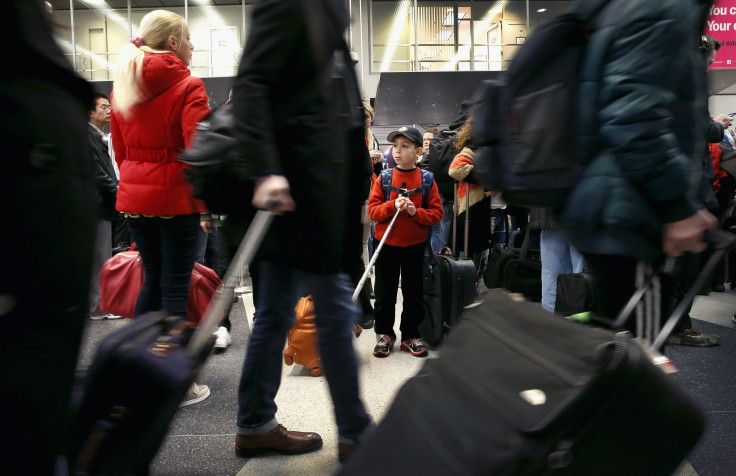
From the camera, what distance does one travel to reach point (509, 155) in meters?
1.69

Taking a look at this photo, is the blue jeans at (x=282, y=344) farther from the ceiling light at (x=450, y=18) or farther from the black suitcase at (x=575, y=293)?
the ceiling light at (x=450, y=18)

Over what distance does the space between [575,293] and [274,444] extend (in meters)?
1.92

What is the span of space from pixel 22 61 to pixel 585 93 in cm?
133

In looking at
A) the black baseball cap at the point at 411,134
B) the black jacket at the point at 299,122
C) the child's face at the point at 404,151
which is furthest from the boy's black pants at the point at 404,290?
the black jacket at the point at 299,122

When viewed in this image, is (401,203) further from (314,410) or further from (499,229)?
(499,229)

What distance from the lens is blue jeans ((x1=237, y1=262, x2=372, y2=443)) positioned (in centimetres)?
185

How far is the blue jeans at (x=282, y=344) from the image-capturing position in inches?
72.9

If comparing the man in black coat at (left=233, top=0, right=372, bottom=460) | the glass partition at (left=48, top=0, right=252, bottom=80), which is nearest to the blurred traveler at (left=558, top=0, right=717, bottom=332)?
the man in black coat at (left=233, top=0, right=372, bottom=460)

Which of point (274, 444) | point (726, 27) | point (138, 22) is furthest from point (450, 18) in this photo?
point (274, 444)

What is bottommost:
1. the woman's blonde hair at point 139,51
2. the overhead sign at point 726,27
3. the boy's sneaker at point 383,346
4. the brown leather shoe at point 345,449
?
the boy's sneaker at point 383,346

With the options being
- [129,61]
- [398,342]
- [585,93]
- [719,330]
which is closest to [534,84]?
[585,93]

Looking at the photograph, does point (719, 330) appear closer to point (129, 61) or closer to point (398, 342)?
point (398, 342)

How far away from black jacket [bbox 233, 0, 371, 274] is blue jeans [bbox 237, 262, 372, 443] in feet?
0.44

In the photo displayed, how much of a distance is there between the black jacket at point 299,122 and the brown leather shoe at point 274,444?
0.81 m
